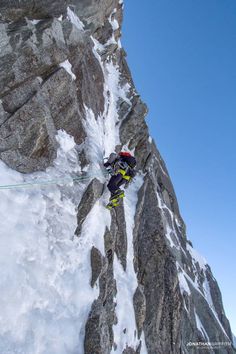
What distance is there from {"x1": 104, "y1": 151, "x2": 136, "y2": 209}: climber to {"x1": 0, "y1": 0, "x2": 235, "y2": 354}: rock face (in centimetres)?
55

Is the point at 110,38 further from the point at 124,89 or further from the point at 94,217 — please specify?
the point at 94,217

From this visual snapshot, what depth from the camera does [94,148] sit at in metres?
17.4

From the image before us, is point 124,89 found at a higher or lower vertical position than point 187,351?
higher

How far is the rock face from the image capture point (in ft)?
45.2

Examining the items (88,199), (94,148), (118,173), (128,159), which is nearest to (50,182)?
(88,199)

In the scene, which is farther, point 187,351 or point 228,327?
point 228,327

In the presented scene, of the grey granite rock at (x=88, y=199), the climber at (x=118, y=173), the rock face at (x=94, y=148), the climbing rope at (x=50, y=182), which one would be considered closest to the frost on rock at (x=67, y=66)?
the rock face at (x=94, y=148)

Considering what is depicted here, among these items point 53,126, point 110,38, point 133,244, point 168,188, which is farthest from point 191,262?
point 53,126

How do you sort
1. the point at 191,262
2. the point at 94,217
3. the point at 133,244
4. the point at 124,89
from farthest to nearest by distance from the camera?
the point at 191,262 < the point at 124,89 < the point at 133,244 < the point at 94,217

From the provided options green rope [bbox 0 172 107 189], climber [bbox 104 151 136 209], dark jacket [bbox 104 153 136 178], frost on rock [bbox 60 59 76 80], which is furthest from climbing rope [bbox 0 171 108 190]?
frost on rock [bbox 60 59 76 80]

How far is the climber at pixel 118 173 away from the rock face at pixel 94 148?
21.5 inches

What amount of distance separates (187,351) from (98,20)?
25.4 metres

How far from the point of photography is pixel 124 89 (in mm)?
31281

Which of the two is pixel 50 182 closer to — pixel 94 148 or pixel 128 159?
pixel 128 159
